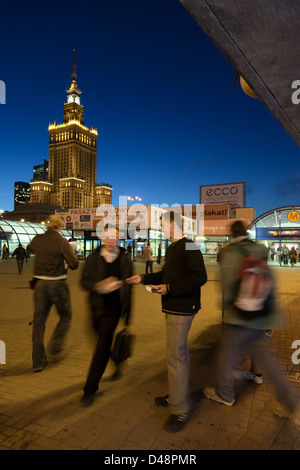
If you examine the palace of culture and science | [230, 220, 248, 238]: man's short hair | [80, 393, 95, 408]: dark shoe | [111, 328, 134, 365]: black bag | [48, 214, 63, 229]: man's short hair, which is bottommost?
[80, 393, 95, 408]: dark shoe

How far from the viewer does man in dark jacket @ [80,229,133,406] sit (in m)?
3.28

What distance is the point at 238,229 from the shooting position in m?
3.28

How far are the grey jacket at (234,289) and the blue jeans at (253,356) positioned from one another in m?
0.08

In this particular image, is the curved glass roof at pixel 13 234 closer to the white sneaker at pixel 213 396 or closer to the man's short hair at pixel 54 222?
the man's short hair at pixel 54 222

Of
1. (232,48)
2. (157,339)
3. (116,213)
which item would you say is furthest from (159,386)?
(116,213)

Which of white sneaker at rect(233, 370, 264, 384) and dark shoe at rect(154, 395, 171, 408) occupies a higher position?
dark shoe at rect(154, 395, 171, 408)

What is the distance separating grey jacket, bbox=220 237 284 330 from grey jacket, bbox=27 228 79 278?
2245mm

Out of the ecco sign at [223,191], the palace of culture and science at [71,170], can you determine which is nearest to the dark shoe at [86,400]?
the ecco sign at [223,191]

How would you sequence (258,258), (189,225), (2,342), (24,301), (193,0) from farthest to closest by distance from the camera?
(24,301) → (2,342) → (189,225) → (258,258) → (193,0)

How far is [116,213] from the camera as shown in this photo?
29234 millimetres

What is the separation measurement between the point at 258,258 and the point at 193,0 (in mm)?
2193

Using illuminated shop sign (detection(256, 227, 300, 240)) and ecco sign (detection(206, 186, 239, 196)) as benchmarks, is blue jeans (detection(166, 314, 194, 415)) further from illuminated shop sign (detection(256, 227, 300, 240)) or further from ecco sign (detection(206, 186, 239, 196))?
illuminated shop sign (detection(256, 227, 300, 240))

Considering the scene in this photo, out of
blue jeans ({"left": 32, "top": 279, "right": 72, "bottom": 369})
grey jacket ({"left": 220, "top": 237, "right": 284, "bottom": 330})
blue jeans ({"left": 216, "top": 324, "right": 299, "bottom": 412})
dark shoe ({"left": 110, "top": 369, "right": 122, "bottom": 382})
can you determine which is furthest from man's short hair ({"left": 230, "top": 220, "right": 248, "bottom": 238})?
blue jeans ({"left": 32, "top": 279, "right": 72, "bottom": 369})
